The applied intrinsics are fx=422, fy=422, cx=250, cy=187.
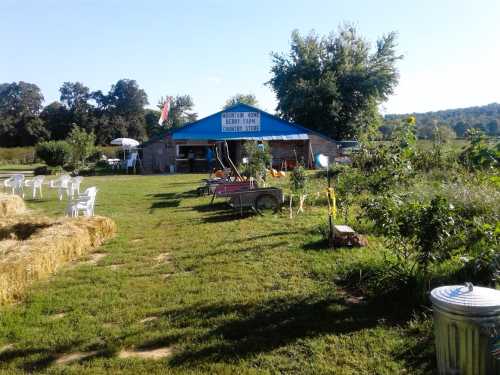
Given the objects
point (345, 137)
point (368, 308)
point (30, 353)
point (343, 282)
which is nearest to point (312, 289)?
point (343, 282)

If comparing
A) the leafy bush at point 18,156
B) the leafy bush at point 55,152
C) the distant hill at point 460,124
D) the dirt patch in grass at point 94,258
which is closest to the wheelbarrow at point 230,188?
the distant hill at point 460,124

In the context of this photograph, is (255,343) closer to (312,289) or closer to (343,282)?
(312,289)

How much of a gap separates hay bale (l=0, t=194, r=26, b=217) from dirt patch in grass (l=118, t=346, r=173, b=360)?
8.18 meters

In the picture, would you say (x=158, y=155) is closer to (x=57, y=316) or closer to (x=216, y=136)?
(x=216, y=136)

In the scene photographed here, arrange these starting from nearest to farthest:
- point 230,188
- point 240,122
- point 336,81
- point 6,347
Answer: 1. point 6,347
2. point 230,188
3. point 240,122
4. point 336,81

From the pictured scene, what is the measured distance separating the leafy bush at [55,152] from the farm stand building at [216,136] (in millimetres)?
5585

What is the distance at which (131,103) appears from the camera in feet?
251

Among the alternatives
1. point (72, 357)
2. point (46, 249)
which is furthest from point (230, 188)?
point (72, 357)

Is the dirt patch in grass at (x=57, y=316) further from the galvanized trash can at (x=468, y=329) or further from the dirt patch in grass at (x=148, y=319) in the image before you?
the galvanized trash can at (x=468, y=329)

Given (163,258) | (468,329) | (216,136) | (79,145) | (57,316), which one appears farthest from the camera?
Answer: (79,145)

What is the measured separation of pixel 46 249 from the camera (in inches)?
247

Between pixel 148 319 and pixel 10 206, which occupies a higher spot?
pixel 10 206

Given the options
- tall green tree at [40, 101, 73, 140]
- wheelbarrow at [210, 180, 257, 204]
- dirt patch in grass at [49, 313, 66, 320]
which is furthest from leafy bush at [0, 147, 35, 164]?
dirt patch in grass at [49, 313, 66, 320]

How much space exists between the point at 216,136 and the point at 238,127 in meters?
1.79
